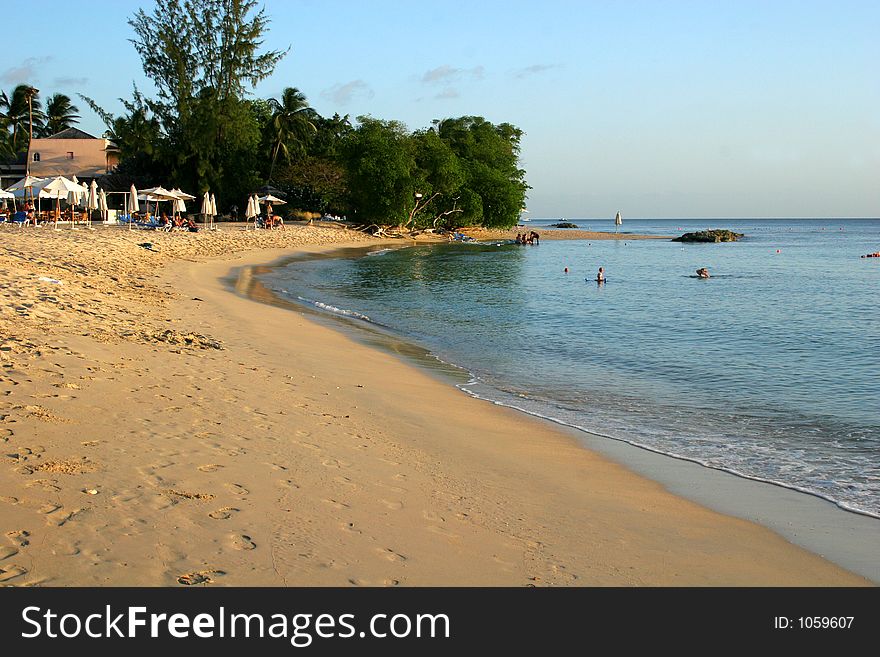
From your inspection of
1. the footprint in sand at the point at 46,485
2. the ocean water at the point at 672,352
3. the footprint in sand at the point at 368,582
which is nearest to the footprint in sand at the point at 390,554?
the footprint in sand at the point at 368,582

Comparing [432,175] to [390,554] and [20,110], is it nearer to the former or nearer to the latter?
[20,110]

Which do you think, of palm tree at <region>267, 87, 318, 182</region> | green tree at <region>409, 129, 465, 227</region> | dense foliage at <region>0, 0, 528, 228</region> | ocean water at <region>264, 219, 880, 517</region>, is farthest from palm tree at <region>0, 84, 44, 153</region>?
ocean water at <region>264, 219, 880, 517</region>

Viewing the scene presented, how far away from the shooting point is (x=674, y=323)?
21.5 metres

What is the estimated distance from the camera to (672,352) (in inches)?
647

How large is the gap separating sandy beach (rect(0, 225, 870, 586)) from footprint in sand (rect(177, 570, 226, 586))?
0.5 inches

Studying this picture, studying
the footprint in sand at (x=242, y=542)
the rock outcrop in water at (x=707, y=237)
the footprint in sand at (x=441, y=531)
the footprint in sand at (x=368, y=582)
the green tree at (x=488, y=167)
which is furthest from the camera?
the rock outcrop in water at (x=707, y=237)

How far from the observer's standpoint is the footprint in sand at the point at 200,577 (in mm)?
4273

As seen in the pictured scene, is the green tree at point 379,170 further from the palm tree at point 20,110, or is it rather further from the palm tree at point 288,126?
the palm tree at point 20,110

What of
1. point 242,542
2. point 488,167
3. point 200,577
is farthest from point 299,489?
point 488,167

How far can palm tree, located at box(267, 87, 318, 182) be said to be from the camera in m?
67.0

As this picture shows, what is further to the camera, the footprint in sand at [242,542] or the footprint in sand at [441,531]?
the footprint in sand at [441,531]

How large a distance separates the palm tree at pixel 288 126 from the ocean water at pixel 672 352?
31969mm

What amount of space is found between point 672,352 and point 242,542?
522 inches

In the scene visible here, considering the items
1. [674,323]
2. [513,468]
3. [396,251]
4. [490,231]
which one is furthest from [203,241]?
[490,231]
